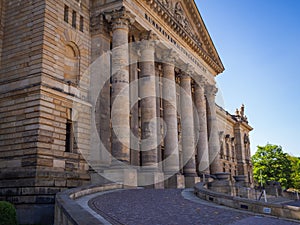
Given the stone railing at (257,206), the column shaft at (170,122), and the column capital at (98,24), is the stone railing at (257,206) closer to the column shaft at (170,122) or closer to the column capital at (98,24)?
the column shaft at (170,122)

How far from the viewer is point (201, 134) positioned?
35125mm

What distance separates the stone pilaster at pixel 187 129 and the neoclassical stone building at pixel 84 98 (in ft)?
0.33

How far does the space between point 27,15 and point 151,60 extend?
10.1 metres

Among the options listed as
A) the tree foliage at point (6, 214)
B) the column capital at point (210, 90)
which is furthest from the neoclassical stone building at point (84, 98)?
the column capital at point (210, 90)

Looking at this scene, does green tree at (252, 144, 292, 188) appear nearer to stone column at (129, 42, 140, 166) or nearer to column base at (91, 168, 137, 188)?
stone column at (129, 42, 140, 166)

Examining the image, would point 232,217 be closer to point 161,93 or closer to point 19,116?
point 19,116

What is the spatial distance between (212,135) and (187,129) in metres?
7.95

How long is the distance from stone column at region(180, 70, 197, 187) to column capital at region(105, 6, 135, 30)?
1161 cm

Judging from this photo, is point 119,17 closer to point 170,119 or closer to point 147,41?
point 147,41

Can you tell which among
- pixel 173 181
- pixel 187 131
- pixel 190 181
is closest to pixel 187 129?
pixel 187 131

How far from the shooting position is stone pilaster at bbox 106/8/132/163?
21312 mm

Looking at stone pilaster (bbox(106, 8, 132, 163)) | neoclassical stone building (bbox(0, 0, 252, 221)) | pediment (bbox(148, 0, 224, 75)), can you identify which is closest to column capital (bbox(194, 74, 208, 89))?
pediment (bbox(148, 0, 224, 75))

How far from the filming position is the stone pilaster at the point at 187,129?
101 feet

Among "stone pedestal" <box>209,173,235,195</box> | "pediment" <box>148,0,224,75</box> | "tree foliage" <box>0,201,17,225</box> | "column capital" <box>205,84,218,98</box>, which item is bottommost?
"tree foliage" <box>0,201,17,225</box>
